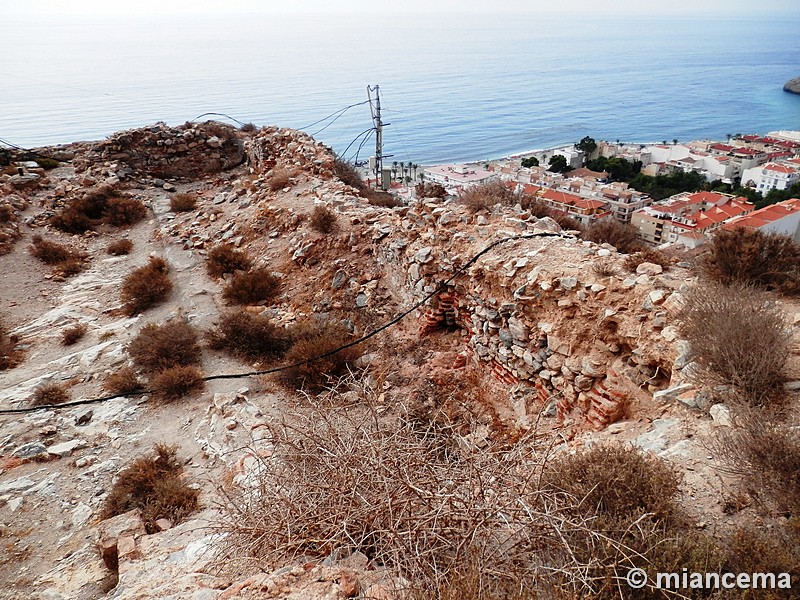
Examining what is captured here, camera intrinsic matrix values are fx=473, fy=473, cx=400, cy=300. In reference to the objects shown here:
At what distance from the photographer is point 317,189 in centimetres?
1152

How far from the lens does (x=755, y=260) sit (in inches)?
207

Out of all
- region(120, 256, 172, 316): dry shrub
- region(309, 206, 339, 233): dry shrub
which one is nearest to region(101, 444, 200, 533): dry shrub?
region(120, 256, 172, 316): dry shrub

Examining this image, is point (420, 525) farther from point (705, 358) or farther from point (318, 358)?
point (318, 358)

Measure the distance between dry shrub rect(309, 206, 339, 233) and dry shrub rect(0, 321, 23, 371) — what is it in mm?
5493

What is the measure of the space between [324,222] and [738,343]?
7440 mm

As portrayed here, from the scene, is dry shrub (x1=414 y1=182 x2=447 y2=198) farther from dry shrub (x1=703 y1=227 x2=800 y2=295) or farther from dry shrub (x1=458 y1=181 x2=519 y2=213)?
dry shrub (x1=703 y1=227 x2=800 y2=295)

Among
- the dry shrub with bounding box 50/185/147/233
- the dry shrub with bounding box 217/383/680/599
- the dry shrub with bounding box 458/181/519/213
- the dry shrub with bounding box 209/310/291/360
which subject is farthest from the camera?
the dry shrub with bounding box 50/185/147/233

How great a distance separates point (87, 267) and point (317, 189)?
5695 mm

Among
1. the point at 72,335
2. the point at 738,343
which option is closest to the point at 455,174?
the point at 72,335

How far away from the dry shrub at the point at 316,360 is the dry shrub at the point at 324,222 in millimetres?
2840

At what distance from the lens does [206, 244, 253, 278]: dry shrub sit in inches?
396

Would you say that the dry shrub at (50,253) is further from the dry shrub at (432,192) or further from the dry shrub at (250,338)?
the dry shrub at (432,192)

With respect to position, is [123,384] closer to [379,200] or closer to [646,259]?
[379,200]

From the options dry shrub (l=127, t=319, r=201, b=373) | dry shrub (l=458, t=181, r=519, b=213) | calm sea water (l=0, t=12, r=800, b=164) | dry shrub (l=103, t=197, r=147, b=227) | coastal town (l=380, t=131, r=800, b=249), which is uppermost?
calm sea water (l=0, t=12, r=800, b=164)
